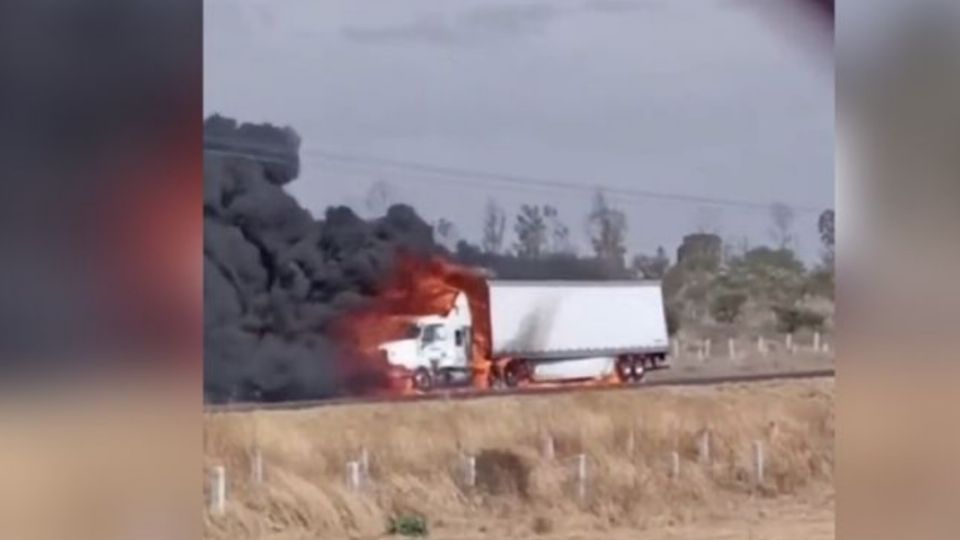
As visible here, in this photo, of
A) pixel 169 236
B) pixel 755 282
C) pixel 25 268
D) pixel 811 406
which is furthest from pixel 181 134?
pixel 811 406

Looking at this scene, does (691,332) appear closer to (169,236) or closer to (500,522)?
(500,522)

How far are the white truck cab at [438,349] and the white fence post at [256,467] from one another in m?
0.20

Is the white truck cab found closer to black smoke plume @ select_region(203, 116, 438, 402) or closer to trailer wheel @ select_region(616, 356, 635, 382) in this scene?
black smoke plume @ select_region(203, 116, 438, 402)

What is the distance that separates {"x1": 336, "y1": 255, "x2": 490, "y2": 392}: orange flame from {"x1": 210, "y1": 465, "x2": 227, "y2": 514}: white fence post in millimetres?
199

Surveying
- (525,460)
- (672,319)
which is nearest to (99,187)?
(525,460)

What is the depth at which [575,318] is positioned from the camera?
1715 millimetres

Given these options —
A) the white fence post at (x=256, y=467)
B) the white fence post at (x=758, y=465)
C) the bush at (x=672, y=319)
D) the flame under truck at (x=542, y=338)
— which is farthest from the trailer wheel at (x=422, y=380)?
the white fence post at (x=758, y=465)

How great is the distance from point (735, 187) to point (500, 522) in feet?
1.73

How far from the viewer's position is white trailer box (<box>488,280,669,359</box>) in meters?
1.70

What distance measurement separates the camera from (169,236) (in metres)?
1.64

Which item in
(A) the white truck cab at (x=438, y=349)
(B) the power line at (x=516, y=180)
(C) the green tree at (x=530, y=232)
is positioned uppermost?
(B) the power line at (x=516, y=180)

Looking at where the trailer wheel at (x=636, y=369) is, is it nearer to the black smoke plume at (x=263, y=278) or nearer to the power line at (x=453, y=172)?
the power line at (x=453, y=172)

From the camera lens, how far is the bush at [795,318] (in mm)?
1790

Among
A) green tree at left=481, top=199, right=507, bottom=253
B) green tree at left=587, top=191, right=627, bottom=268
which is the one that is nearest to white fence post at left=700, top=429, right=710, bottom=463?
green tree at left=587, top=191, right=627, bottom=268
